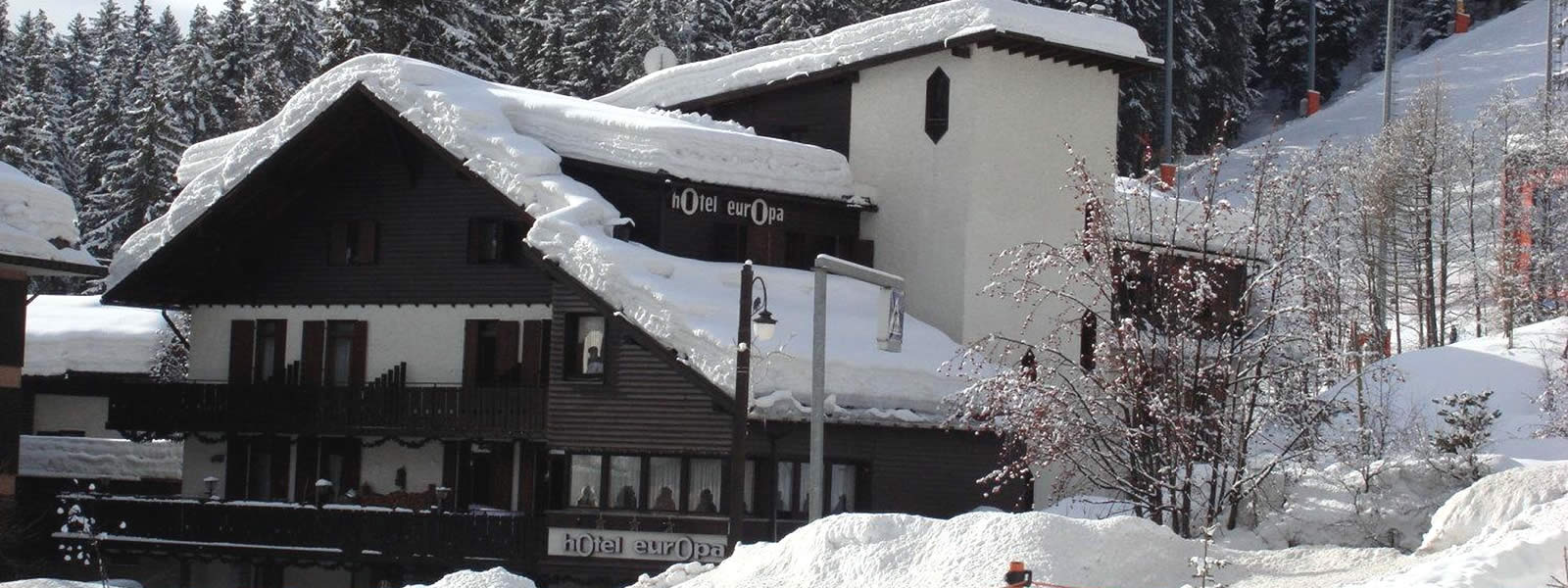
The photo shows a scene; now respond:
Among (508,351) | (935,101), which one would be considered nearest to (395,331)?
(508,351)

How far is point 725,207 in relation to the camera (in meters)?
36.8

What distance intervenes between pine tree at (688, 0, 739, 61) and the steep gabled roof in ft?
105

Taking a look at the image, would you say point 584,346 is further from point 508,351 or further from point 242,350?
point 242,350

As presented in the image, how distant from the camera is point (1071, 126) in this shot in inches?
1529

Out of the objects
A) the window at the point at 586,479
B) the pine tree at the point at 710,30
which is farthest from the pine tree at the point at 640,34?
the window at the point at 586,479

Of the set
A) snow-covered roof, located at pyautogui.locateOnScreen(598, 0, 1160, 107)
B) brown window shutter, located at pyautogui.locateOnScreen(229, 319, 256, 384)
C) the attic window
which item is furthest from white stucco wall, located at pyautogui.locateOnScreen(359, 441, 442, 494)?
the attic window

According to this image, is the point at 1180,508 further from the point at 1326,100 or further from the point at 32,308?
the point at 1326,100

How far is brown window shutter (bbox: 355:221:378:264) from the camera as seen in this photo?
128 feet

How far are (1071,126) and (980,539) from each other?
20866 mm

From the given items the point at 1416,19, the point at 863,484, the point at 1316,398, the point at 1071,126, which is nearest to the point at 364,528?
the point at 863,484

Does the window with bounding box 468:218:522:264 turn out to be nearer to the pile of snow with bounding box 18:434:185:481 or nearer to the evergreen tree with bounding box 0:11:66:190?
the pile of snow with bounding box 18:434:185:481

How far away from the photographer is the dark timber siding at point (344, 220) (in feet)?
124

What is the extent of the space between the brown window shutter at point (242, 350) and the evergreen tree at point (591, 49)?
26.0m

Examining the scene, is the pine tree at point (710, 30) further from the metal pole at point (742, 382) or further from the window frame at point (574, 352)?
the metal pole at point (742, 382)
